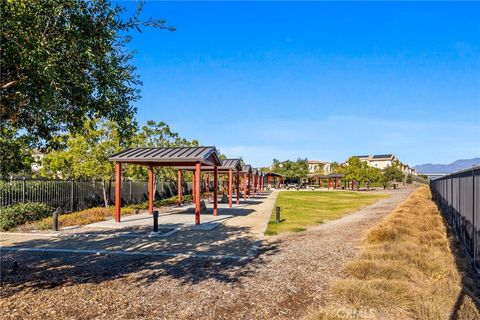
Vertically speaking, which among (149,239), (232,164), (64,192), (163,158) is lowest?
(149,239)

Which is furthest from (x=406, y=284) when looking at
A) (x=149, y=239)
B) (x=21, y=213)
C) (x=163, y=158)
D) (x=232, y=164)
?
(x=232, y=164)

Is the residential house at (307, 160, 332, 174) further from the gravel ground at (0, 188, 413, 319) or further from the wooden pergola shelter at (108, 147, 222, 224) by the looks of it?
the gravel ground at (0, 188, 413, 319)

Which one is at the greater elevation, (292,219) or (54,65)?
(54,65)

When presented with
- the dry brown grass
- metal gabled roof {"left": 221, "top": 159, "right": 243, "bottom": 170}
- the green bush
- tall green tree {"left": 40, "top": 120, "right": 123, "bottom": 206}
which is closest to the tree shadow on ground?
the dry brown grass

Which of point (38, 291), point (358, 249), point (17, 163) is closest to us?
point (38, 291)

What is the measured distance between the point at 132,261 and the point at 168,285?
8.45 ft

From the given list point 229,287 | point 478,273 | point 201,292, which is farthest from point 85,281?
point 478,273

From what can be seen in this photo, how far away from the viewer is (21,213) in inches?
663

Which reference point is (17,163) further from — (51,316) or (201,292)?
(201,292)

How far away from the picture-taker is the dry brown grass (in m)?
6.01

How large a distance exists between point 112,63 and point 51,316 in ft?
15.0

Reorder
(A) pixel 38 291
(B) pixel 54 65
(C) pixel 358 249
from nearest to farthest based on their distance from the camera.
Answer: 1. (B) pixel 54 65
2. (A) pixel 38 291
3. (C) pixel 358 249

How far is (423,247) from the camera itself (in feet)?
Result: 34.3

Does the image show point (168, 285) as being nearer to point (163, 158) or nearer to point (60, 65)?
point (60, 65)
